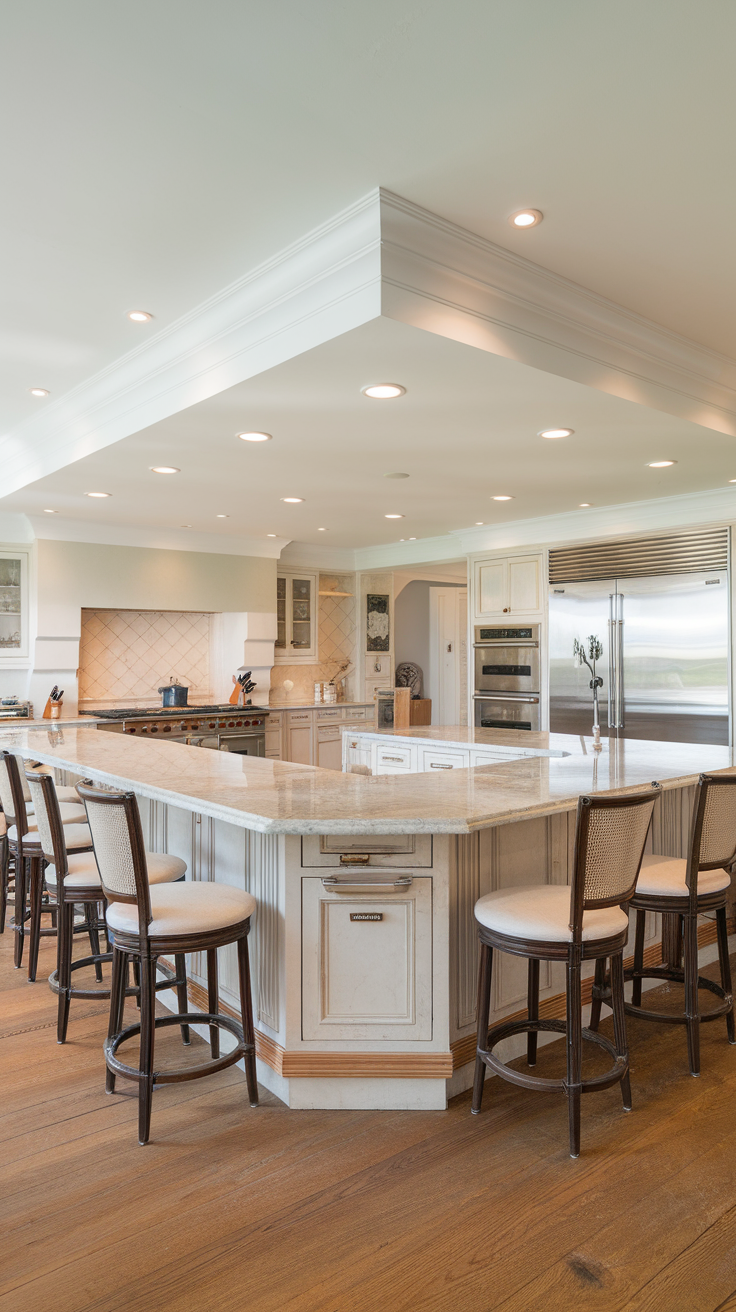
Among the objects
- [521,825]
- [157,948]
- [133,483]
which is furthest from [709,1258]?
[133,483]

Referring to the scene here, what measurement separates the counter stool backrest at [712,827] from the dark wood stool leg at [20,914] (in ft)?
9.33

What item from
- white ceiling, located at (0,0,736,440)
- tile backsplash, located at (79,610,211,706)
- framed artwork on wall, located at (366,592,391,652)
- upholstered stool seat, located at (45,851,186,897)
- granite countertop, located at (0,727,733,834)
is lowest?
upholstered stool seat, located at (45,851,186,897)

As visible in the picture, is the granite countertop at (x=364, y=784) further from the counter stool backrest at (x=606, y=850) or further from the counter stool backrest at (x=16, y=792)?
the counter stool backrest at (x=606, y=850)

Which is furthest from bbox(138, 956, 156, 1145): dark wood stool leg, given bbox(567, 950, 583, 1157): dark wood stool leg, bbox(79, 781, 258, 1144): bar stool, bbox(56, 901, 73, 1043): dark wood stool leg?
bbox(567, 950, 583, 1157): dark wood stool leg

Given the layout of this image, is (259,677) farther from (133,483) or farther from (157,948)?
(157,948)

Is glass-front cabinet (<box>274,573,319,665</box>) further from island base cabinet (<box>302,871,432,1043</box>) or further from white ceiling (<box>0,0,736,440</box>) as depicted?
island base cabinet (<box>302,871,432,1043</box>)

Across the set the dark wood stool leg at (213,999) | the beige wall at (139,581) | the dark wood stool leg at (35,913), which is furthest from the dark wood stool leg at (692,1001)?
the beige wall at (139,581)

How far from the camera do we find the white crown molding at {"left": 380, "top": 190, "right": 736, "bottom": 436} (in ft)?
7.95

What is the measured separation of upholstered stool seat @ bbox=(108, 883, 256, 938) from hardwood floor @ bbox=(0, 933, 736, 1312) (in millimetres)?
570

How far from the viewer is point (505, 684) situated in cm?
674

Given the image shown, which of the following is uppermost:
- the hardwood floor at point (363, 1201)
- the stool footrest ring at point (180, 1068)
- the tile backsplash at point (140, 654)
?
the tile backsplash at point (140, 654)

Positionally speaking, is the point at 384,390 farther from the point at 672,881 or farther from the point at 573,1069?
the point at 573,1069

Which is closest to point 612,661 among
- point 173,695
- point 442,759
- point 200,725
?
point 442,759

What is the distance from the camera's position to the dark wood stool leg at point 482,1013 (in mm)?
2357
